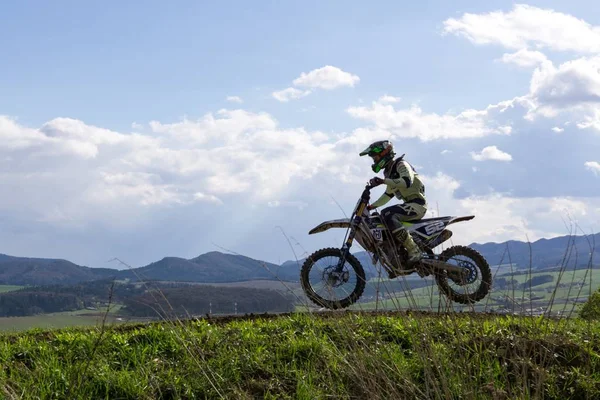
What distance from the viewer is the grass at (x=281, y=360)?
643cm

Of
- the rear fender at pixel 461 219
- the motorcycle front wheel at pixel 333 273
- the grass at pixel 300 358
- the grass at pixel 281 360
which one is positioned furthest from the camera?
the rear fender at pixel 461 219

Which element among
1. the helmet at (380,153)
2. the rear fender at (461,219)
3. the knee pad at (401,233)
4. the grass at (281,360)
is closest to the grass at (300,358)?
the grass at (281,360)

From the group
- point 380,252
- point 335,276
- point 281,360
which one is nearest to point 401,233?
point 380,252

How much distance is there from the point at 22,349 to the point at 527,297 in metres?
5.82

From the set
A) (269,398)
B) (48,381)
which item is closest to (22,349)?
(48,381)

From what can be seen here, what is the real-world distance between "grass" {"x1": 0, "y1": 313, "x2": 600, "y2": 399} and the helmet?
3.21 meters

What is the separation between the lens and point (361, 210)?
37.2 ft

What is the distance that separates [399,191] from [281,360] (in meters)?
4.65

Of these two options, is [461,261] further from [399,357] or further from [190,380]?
[190,380]

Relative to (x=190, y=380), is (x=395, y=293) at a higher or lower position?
higher

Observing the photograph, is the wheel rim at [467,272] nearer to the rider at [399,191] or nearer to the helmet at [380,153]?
the rider at [399,191]

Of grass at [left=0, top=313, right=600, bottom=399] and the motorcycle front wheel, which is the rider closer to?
the motorcycle front wheel

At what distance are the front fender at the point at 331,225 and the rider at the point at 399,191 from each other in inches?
28.2

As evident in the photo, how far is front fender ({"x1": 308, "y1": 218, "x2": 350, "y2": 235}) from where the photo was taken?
A: 11812 mm
